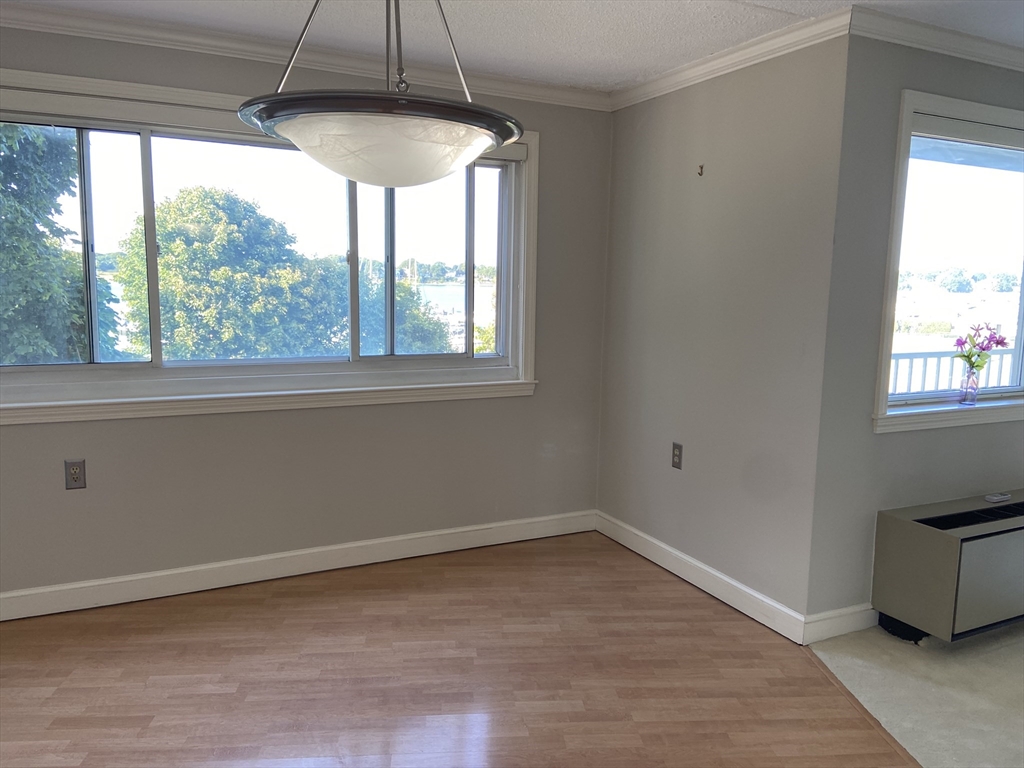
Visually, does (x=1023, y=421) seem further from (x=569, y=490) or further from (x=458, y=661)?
(x=458, y=661)

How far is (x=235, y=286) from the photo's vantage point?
312 cm

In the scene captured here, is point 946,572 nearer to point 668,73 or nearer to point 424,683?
point 424,683

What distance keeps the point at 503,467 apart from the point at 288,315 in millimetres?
1337

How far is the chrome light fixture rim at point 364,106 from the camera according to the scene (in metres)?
1.24

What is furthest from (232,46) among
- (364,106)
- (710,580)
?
(710,580)

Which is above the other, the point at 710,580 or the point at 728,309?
the point at 728,309

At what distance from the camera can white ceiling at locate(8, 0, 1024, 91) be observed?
2.42 m

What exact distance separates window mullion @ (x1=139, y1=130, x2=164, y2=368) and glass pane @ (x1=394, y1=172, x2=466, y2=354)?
3.42 ft

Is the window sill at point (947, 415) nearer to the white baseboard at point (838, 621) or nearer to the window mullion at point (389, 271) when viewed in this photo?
the white baseboard at point (838, 621)

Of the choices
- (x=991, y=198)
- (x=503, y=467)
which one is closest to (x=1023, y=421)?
(x=991, y=198)

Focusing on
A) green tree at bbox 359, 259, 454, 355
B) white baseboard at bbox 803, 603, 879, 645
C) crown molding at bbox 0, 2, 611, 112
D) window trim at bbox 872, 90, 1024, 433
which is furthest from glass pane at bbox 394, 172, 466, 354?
white baseboard at bbox 803, 603, 879, 645

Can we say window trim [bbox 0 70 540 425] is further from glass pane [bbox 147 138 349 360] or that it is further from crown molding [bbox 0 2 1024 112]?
crown molding [bbox 0 2 1024 112]

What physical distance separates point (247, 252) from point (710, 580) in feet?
8.36

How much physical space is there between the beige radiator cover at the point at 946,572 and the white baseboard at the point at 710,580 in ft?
1.23
